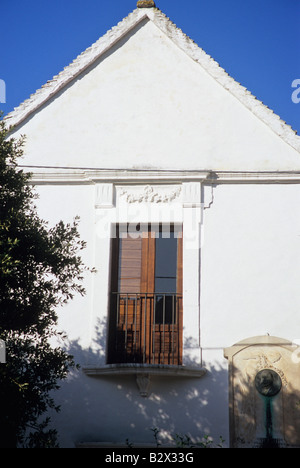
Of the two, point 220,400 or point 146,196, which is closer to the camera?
point 220,400

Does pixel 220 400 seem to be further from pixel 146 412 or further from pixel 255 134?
pixel 255 134

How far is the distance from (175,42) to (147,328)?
4.86 meters

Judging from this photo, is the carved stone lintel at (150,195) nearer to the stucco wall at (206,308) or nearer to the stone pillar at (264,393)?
the stucco wall at (206,308)

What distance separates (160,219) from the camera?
12.1 m

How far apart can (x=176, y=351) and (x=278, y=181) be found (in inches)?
124

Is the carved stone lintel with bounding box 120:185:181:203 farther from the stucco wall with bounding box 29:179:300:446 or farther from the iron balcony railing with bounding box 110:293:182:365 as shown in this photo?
the iron balcony railing with bounding box 110:293:182:365

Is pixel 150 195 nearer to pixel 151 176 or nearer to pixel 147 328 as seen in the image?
pixel 151 176

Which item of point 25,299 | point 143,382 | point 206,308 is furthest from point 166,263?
point 25,299

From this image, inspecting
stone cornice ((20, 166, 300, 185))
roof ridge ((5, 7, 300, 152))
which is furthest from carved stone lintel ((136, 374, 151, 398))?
roof ridge ((5, 7, 300, 152))

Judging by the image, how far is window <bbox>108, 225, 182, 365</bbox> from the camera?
37.9ft

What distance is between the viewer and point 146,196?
12.2 meters

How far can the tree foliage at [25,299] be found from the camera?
8.87 m
